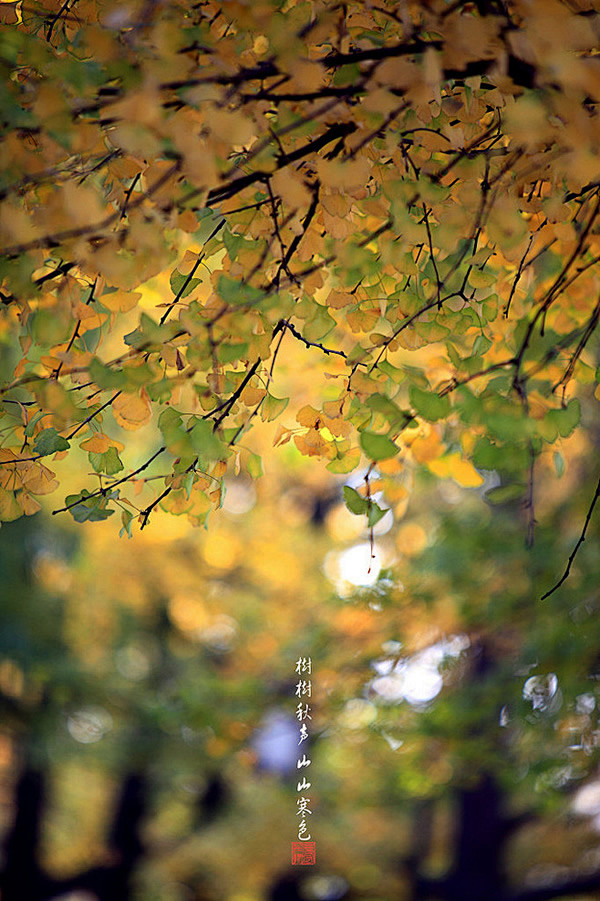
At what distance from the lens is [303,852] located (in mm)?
5504

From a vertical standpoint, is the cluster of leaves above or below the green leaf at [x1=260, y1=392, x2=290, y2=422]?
above

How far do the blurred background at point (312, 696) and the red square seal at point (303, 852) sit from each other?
16 centimetres

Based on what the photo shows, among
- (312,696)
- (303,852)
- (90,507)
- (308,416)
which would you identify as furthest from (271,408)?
(303,852)

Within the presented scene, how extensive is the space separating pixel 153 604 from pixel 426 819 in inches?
148

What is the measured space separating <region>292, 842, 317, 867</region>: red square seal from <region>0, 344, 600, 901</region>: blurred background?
0.53 ft

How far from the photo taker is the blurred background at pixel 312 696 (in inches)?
148

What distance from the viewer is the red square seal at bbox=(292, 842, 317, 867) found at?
17.3ft

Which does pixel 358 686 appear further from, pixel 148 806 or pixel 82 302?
pixel 148 806

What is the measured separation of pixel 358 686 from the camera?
382cm

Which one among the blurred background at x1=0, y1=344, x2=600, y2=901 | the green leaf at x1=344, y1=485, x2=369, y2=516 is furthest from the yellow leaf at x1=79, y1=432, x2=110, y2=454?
the blurred background at x1=0, y1=344, x2=600, y2=901

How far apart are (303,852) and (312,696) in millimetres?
2324

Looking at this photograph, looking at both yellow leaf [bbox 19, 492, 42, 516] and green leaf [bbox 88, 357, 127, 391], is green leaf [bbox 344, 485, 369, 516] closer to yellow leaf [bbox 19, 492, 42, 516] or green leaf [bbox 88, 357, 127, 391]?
green leaf [bbox 88, 357, 127, 391]

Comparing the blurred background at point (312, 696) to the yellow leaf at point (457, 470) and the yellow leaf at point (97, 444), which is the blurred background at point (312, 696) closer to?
the yellow leaf at point (457, 470)

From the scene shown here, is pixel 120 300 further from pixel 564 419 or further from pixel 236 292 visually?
pixel 564 419
